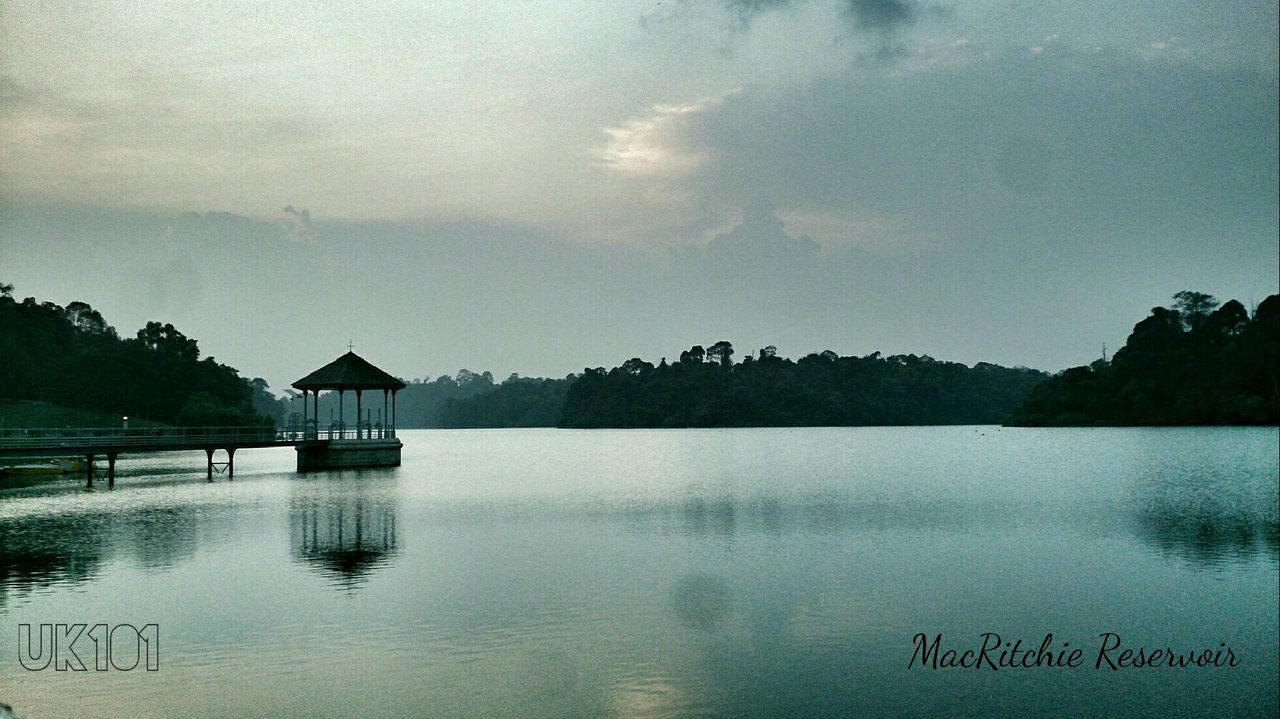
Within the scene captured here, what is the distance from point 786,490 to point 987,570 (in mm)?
22530

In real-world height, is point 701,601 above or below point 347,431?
below

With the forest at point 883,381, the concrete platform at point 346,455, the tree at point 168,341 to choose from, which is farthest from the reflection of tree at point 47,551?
the tree at point 168,341

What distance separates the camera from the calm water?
12.8 metres

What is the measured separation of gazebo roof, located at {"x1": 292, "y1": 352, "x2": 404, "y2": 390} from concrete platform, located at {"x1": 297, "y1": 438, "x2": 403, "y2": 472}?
4388 mm

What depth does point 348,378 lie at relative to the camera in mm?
55062

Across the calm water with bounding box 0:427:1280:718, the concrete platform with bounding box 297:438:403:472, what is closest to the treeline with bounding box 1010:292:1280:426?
the calm water with bounding box 0:427:1280:718

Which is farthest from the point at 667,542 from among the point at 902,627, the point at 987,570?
the point at 902,627

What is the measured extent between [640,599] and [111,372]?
319 feet

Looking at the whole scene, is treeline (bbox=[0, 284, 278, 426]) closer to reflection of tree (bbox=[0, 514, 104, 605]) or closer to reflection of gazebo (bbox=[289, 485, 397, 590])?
reflection of gazebo (bbox=[289, 485, 397, 590])

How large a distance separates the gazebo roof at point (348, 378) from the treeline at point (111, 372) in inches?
1521

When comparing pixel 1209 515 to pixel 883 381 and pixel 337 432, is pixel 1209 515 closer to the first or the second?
pixel 337 432

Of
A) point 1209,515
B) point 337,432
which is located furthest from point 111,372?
point 1209,515

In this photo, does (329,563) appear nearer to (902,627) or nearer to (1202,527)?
(902,627)

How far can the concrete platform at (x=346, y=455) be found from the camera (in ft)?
191
